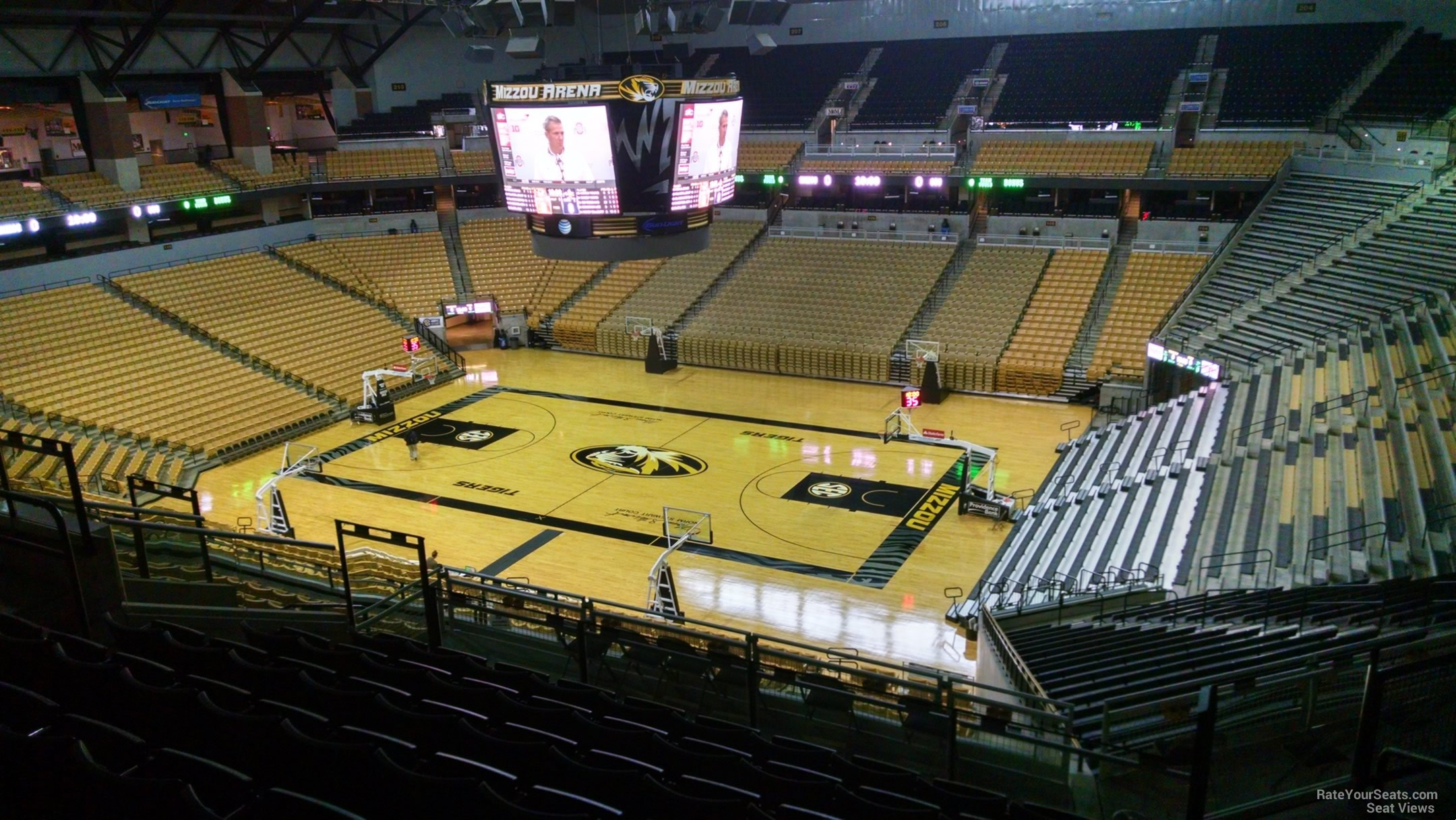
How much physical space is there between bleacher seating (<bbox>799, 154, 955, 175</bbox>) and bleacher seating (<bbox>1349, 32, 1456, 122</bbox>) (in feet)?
37.5

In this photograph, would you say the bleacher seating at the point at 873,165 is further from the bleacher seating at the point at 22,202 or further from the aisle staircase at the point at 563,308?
the bleacher seating at the point at 22,202

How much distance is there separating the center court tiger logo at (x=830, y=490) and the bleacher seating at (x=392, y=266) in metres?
16.8

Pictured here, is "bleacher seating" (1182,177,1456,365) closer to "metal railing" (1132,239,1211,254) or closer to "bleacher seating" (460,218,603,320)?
"metal railing" (1132,239,1211,254)

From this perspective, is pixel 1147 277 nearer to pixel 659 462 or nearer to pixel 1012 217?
pixel 1012 217

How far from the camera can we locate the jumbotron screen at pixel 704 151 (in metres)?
17.2

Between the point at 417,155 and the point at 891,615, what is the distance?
26788 millimetres

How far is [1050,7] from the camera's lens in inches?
1389

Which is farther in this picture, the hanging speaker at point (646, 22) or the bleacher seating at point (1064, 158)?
the bleacher seating at point (1064, 158)

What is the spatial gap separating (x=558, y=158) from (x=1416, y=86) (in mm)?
23874

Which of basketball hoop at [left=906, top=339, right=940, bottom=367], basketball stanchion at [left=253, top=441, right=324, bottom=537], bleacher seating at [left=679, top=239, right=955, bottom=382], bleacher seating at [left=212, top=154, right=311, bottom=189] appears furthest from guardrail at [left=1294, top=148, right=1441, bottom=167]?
bleacher seating at [left=212, top=154, right=311, bottom=189]

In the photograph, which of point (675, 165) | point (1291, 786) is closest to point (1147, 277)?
point (675, 165)

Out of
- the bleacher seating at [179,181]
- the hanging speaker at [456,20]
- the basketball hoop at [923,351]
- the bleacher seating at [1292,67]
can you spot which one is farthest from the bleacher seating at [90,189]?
the bleacher seating at [1292,67]

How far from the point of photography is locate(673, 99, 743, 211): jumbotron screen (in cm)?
1719

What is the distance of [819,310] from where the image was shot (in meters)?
30.1
